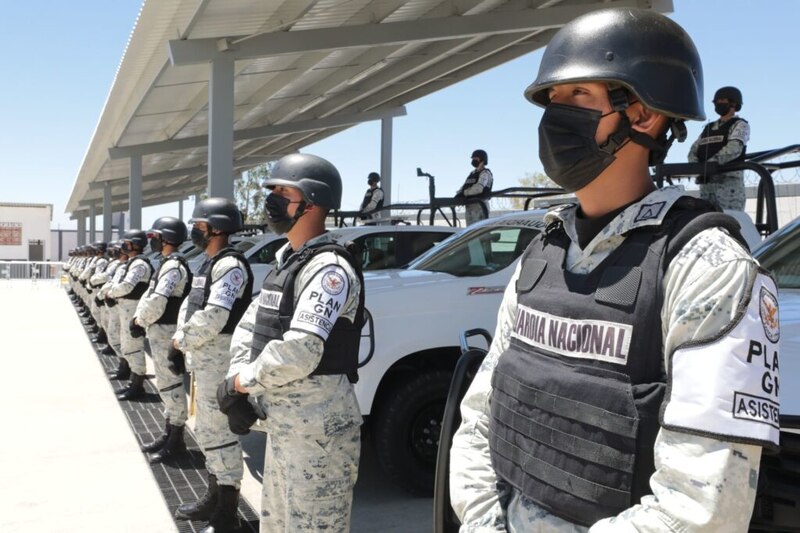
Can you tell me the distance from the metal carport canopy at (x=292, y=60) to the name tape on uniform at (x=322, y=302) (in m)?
6.62

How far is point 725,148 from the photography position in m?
5.38

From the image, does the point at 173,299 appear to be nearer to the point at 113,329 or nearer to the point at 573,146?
the point at 113,329

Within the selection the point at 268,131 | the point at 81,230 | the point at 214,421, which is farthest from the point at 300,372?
the point at 81,230

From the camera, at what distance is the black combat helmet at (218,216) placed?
18.0ft

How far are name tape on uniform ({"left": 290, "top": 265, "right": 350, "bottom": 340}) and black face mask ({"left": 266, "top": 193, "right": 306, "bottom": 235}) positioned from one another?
49 cm

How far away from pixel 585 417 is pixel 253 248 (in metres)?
8.55

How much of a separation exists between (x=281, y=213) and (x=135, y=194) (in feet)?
63.8

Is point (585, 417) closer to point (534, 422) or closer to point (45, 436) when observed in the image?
point (534, 422)

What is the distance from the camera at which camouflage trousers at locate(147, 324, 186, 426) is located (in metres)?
6.34

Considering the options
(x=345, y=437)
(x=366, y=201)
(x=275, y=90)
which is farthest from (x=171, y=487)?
(x=275, y=90)

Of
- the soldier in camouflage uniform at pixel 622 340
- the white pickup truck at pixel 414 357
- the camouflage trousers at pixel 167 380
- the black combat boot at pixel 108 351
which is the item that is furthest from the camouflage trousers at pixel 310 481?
the black combat boot at pixel 108 351

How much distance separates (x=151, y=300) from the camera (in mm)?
6641

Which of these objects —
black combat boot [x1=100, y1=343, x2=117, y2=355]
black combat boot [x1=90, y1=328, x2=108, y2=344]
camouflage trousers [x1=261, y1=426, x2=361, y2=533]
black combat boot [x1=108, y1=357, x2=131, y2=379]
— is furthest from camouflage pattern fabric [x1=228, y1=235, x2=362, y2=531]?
black combat boot [x1=90, y1=328, x2=108, y2=344]

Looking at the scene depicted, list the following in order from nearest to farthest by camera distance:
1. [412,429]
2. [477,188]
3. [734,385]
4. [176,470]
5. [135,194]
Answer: [734,385], [412,429], [176,470], [477,188], [135,194]
